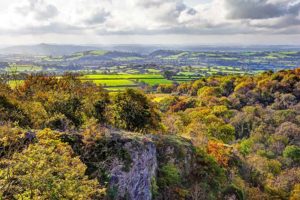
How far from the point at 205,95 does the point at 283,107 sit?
2161 centimetres

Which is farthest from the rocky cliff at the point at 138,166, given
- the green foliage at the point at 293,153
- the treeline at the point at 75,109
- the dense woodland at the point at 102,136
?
the green foliage at the point at 293,153

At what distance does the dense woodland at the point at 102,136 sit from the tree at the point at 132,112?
0.33ft

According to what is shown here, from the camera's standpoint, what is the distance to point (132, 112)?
3803 cm

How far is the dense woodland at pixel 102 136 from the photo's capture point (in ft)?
52.7

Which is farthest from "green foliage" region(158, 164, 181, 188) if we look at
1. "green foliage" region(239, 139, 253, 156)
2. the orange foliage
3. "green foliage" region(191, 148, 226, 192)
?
"green foliage" region(239, 139, 253, 156)

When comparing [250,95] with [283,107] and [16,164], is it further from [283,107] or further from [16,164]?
[16,164]

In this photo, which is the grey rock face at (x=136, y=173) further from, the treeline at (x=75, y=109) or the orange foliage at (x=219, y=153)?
the orange foliage at (x=219, y=153)

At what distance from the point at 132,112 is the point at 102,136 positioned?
10.5m

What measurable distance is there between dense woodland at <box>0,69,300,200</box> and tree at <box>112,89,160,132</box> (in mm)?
100

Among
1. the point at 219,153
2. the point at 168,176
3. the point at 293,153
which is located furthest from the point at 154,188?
the point at 293,153

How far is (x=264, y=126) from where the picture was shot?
262 feet

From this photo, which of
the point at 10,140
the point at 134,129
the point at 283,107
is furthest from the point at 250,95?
the point at 10,140

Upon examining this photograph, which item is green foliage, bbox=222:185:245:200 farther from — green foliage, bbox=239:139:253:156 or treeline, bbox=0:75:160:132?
green foliage, bbox=239:139:253:156

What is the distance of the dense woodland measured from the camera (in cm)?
1608
